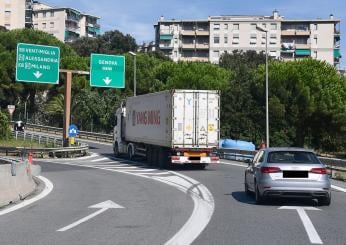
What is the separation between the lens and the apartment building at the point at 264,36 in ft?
400

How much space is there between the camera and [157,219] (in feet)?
38.8

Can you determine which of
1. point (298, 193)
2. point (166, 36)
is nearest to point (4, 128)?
point (298, 193)

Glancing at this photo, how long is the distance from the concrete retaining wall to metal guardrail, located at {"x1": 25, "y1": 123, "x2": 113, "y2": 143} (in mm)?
41278

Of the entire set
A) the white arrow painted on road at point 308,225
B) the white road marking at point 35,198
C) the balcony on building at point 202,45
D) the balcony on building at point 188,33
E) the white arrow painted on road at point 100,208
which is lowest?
the white road marking at point 35,198

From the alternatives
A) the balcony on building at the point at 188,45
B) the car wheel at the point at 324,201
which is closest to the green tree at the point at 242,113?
the car wheel at the point at 324,201

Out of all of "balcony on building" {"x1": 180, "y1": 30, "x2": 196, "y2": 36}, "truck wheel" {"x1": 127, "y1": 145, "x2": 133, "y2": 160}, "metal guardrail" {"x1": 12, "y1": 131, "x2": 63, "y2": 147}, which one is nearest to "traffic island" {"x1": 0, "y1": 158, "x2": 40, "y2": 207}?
"truck wheel" {"x1": 127, "y1": 145, "x2": 133, "y2": 160}

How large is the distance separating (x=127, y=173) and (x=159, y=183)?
5600 millimetres

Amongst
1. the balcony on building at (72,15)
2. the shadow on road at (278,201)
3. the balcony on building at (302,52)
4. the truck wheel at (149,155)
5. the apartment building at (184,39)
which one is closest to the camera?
the shadow on road at (278,201)

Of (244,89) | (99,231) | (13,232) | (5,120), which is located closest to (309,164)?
(99,231)

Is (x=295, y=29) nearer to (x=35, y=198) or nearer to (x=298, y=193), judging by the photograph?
(x=35, y=198)

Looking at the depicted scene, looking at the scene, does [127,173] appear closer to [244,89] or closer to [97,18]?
[244,89]

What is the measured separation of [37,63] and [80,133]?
26299mm

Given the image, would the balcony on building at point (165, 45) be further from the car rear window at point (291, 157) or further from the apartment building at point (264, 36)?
the car rear window at point (291, 157)

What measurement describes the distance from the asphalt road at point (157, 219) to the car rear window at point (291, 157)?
1.09 meters
